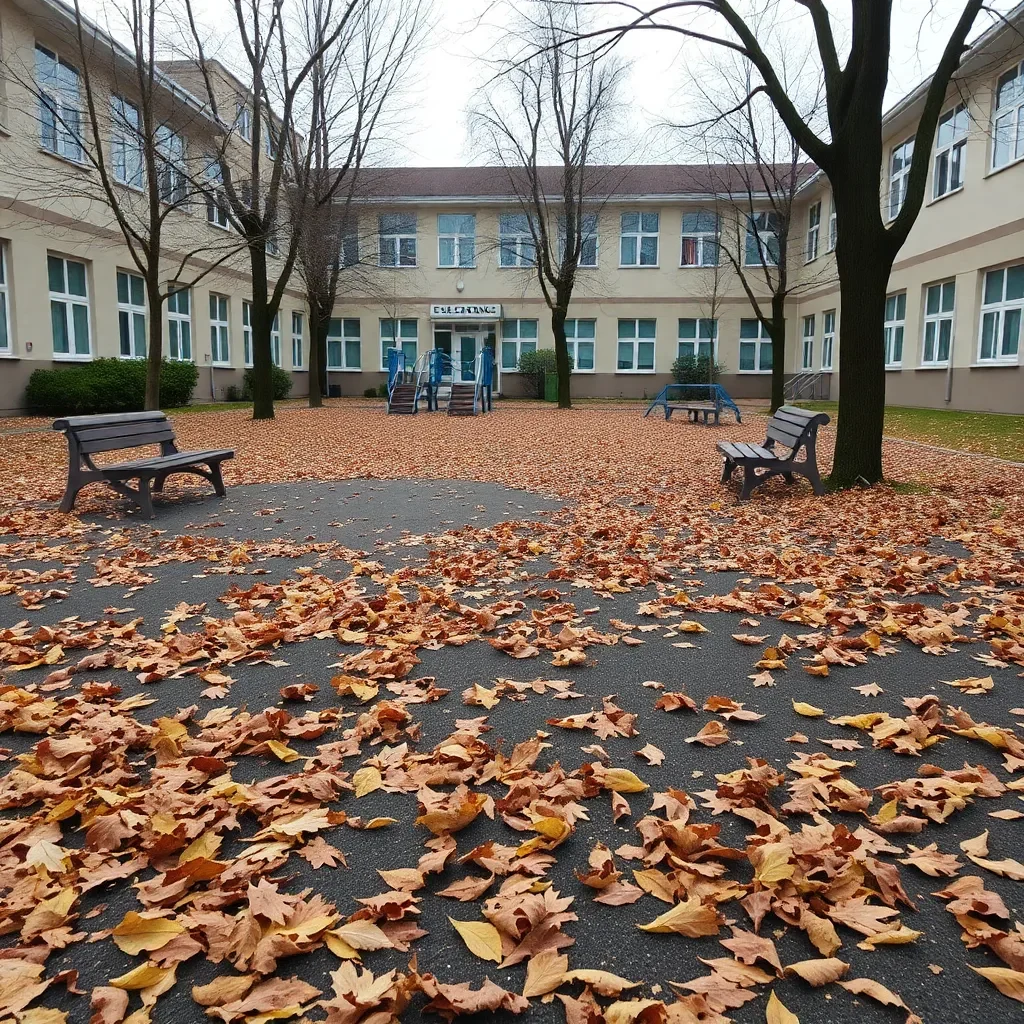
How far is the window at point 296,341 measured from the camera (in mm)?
37438

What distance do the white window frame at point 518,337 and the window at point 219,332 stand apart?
41.9ft

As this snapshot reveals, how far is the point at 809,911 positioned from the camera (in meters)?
2.25

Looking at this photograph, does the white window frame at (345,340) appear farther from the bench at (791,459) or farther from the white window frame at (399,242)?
the bench at (791,459)

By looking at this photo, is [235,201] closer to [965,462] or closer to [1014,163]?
[965,462]

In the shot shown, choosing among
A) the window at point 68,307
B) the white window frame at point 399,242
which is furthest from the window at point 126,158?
the white window frame at point 399,242

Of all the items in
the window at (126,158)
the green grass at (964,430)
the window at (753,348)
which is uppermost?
the window at (126,158)

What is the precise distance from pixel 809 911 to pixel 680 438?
1667 centimetres

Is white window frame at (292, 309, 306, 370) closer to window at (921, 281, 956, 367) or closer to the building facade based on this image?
the building facade

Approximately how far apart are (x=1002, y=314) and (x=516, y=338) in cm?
2181

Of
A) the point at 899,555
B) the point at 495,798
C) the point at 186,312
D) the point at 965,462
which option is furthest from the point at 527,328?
the point at 495,798

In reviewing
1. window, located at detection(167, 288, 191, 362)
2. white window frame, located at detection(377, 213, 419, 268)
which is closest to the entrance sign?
white window frame, located at detection(377, 213, 419, 268)

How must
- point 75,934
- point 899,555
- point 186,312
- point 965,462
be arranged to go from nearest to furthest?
point 75,934 < point 899,555 < point 965,462 < point 186,312

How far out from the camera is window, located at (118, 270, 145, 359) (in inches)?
944

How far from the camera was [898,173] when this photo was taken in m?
26.3
